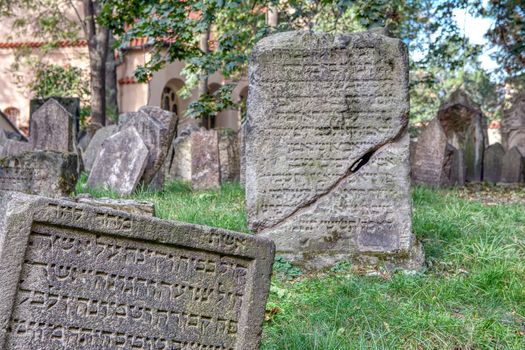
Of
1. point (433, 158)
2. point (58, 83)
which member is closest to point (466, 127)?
point (433, 158)

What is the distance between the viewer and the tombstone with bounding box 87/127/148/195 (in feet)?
29.3

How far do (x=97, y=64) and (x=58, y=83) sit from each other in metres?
4.09

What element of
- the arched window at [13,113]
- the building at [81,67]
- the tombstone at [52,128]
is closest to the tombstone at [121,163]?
the tombstone at [52,128]

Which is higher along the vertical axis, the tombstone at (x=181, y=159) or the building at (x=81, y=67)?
the building at (x=81, y=67)

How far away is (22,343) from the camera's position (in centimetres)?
279

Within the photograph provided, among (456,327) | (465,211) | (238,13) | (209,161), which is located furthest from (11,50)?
(456,327)

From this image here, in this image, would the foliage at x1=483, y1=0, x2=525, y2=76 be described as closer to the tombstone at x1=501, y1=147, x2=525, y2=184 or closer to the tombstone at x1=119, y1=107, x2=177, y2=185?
the tombstone at x1=501, y1=147, x2=525, y2=184

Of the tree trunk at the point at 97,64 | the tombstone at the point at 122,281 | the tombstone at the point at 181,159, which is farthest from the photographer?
the tree trunk at the point at 97,64

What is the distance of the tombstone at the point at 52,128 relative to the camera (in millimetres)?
10617

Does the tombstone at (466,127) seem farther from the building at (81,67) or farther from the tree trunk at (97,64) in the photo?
the building at (81,67)

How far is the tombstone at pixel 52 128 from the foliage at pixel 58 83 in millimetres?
10574

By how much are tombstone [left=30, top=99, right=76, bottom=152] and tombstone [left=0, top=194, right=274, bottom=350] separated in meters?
7.97

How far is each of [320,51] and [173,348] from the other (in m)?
3.11

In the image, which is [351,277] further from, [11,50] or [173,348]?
[11,50]
